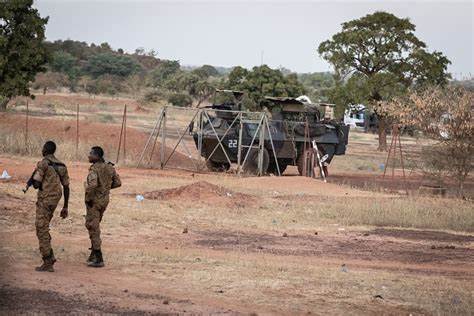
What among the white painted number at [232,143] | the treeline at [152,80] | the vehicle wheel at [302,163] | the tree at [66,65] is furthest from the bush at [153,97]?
the white painted number at [232,143]

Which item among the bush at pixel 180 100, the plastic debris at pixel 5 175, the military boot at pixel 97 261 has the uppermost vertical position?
the bush at pixel 180 100

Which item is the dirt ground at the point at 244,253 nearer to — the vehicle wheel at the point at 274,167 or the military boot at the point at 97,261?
the military boot at the point at 97,261

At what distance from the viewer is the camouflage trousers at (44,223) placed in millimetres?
10922

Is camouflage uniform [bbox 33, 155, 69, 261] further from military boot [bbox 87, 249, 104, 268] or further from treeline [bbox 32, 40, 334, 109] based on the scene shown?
treeline [bbox 32, 40, 334, 109]

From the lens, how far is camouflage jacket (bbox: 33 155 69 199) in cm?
1096

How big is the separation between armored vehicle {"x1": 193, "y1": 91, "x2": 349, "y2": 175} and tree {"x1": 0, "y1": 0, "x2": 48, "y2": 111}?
642cm

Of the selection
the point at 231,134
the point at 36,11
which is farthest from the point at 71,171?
the point at 36,11

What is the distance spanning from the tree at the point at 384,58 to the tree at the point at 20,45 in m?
18.6

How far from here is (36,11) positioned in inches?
1238

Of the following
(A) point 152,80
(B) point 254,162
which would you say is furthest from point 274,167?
(A) point 152,80

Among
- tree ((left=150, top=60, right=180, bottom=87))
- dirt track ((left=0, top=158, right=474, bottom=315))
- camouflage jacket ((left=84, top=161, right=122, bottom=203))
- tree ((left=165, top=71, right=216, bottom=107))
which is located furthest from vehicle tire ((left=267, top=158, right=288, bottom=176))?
tree ((left=150, top=60, right=180, bottom=87))

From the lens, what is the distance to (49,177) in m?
11.0

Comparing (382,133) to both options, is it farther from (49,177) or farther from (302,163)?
(49,177)

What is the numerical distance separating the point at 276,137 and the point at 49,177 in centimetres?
1870
